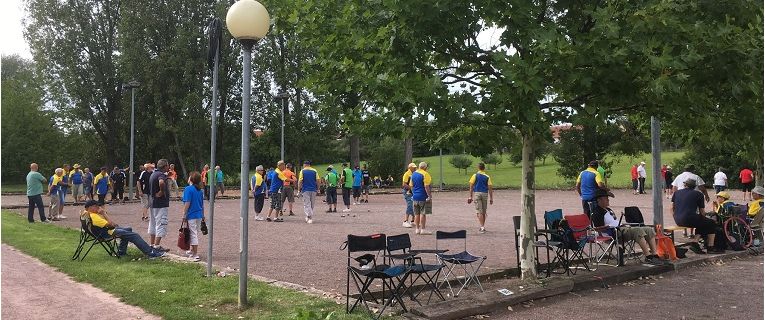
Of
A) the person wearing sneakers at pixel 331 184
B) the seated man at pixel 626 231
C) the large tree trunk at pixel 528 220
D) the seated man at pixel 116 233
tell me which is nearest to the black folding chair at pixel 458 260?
the large tree trunk at pixel 528 220

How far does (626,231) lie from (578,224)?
1.15m

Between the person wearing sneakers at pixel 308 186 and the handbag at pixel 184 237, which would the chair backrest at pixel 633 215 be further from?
the person wearing sneakers at pixel 308 186

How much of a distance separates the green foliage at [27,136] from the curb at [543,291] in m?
44.6

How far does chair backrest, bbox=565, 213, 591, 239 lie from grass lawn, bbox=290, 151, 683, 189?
30219mm

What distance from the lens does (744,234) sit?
1174 cm

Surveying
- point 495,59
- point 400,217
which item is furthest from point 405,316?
point 400,217

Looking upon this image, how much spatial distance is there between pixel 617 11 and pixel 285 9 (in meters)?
4.06

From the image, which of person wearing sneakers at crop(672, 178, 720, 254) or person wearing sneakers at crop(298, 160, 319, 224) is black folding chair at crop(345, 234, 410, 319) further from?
person wearing sneakers at crop(298, 160, 319, 224)

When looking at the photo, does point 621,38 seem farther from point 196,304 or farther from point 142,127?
point 142,127

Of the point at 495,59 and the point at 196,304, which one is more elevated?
the point at 495,59

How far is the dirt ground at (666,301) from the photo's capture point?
698cm

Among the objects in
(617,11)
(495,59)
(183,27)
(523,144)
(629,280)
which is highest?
(183,27)

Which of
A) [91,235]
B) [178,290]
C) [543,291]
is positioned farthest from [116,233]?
[543,291]

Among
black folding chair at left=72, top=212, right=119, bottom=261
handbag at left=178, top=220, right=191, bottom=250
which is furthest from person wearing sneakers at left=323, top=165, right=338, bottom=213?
black folding chair at left=72, top=212, right=119, bottom=261
